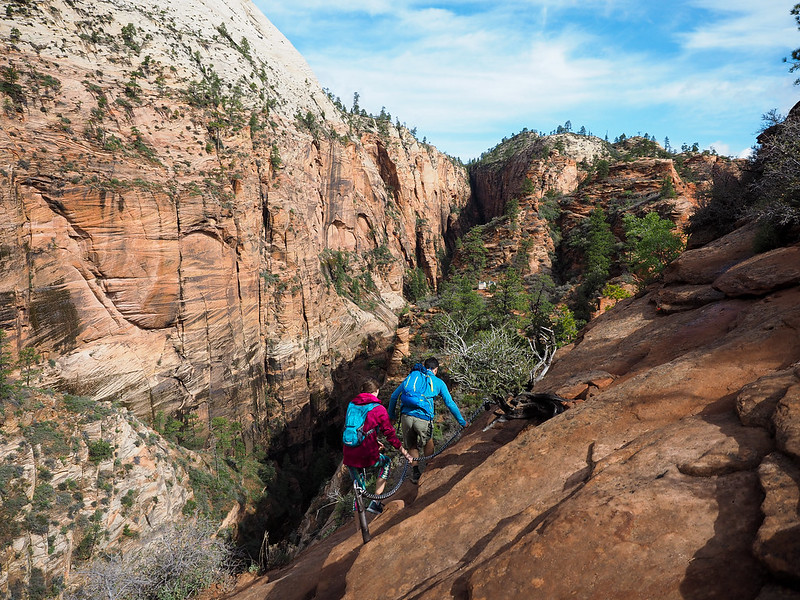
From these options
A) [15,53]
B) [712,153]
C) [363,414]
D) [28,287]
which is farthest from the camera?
[712,153]

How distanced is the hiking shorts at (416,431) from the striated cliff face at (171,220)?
1003 inches

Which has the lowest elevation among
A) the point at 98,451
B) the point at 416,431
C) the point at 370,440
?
the point at 98,451


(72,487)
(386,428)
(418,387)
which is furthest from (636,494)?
(72,487)

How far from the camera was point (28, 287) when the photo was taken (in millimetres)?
23125

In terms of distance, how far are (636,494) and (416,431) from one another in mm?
3568

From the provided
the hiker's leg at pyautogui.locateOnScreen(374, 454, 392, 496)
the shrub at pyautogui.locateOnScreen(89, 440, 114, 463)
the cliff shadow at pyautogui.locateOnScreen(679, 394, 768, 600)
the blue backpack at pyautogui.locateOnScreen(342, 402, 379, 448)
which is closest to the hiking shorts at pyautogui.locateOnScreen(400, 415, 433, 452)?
the hiker's leg at pyautogui.locateOnScreen(374, 454, 392, 496)

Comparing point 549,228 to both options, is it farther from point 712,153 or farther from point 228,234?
point 228,234

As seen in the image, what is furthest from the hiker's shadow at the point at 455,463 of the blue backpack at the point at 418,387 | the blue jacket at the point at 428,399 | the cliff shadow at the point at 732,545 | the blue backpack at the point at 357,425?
the cliff shadow at the point at 732,545

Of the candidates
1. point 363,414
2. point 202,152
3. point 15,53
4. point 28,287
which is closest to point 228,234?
point 202,152

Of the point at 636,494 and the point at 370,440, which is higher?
the point at 636,494

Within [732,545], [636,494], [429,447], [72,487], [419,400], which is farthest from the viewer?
[72,487]

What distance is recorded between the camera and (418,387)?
20.5 feet

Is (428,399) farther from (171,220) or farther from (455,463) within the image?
(171,220)

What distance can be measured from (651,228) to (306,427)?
31524mm
